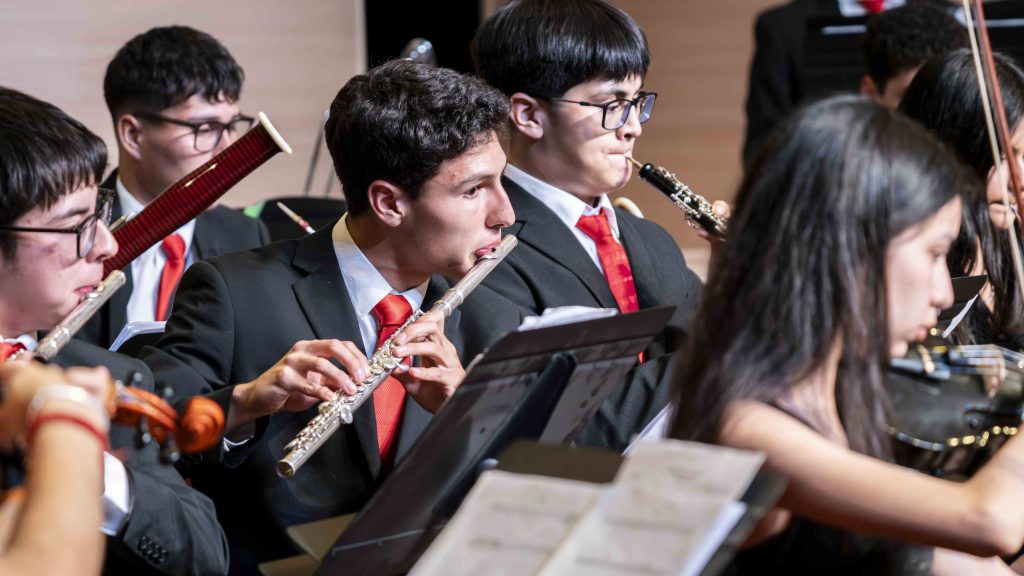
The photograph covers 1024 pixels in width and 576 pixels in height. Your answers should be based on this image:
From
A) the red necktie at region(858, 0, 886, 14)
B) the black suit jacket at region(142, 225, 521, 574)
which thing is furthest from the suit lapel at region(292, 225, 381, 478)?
the red necktie at region(858, 0, 886, 14)

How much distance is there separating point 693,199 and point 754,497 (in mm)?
1228

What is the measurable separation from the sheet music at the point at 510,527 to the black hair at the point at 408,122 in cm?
99

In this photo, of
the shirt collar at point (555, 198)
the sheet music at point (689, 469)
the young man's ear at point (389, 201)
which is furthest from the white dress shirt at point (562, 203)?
the sheet music at point (689, 469)

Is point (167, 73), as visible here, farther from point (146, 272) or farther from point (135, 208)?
point (146, 272)

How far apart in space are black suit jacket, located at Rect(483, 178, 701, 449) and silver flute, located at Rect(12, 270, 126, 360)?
720 millimetres

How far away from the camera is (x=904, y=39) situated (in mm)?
3217

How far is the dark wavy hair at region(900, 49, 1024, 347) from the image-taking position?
212 centimetres

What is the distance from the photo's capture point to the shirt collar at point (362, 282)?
6.34 feet

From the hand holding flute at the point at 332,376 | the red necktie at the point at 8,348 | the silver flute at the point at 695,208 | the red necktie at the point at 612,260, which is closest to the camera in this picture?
the red necktie at the point at 8,348

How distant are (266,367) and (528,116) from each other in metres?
0.79

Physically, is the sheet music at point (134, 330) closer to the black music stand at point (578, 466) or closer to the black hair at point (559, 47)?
the black hair at point (559, 47)

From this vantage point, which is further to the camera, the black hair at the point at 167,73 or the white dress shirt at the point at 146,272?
the black hair at the point at 167,73

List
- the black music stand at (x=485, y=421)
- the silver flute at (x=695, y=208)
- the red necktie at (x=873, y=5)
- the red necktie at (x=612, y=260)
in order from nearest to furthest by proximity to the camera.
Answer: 1. the black music stand at (x=485, y=421)
2. the silver flute at (x=695, y=208)
3. the red necktie at (x=612, y=260)
4. the red necktie at (x=873, y=5)

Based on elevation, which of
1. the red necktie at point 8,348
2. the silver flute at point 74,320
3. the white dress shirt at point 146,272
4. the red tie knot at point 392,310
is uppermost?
the red necktie at point 8,348
